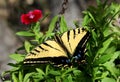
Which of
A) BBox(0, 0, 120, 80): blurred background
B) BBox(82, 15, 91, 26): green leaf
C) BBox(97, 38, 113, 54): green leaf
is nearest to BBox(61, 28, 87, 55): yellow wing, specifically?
BBox(97, 38, 113, 54): green leaf

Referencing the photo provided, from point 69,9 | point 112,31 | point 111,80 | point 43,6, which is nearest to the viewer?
point 111,80

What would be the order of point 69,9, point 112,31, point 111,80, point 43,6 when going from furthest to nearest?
point 43,6, point 69,9, point 112,31, point 111,80

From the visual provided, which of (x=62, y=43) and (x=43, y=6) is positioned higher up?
(x=43, y=6)

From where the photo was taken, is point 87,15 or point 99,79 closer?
point 99,79

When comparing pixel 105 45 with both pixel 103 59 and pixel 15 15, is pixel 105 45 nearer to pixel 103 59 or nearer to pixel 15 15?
pixel 103 59

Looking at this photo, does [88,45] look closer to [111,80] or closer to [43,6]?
[111,80]

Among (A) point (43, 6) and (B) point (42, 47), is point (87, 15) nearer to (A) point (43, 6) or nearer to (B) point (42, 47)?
(B) point (42, 47)

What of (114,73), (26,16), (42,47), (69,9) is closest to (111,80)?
(114,73)

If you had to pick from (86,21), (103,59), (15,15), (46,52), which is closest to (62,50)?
(46,52)

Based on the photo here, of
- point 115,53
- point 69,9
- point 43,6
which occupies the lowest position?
point 115,53

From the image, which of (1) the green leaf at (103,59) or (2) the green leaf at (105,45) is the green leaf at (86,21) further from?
(1) the green leaf at (103,59)
